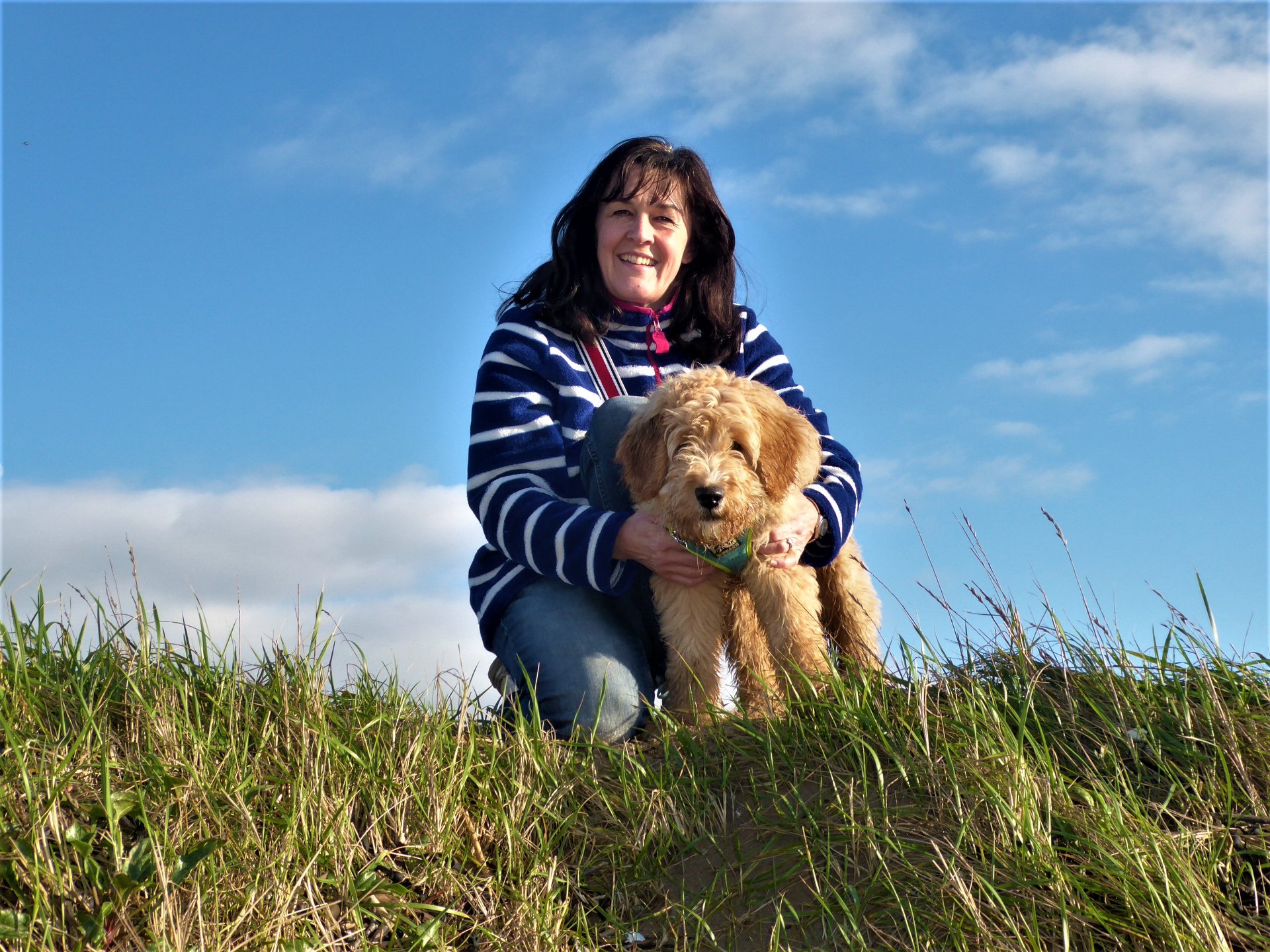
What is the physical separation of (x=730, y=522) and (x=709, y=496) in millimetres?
194

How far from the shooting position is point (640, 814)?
409cm

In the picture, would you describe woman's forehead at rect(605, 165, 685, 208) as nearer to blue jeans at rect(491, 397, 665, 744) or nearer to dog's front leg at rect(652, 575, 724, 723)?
blue jeans at rect(491, 397, 665, 744)

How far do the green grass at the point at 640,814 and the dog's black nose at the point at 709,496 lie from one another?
909 mm

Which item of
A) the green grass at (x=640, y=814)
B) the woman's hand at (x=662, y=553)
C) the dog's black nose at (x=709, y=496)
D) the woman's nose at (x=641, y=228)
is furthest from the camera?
the woman's nose at (x=641, y=228)

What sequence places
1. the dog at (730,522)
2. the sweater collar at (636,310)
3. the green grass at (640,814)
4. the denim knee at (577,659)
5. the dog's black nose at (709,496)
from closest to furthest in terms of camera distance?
the green grass at (640,814), the dog's black nose at (709,496), the dog at (730,522), the denim knee at (577,659), the sweater collar at (636,310)

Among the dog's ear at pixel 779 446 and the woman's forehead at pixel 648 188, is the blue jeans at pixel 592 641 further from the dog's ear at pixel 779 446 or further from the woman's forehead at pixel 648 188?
the woman's forehead at pixel 648 188

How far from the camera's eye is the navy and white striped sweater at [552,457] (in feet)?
17.4

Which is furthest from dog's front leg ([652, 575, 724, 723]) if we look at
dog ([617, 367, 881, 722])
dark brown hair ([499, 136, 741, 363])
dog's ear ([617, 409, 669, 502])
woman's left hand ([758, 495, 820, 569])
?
dark brown hair ([499, 136, 741, 363])

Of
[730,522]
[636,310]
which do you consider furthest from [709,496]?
[636,310]

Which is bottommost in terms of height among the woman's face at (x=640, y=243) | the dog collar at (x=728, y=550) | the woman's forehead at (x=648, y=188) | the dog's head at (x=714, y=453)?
the dog collar at (x=728, y=550)

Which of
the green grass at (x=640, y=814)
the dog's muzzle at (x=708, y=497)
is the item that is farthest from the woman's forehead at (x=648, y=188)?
the green grass at (x=640, y=814)

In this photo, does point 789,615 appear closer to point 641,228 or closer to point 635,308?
point 635,308

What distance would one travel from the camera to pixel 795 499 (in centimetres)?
512

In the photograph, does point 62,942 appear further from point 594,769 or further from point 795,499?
point 795,499
